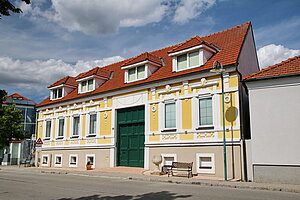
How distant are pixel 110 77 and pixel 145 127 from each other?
8.00 m

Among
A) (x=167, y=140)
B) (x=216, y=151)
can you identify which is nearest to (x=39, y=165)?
(x=167, y=140)

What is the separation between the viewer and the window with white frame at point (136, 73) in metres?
22.2

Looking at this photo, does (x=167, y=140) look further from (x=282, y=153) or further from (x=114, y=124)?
(x=282, y=153)

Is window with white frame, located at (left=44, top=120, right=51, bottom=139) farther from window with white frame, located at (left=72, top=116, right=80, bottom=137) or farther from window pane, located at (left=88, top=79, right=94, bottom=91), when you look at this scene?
window pane, located at (left=88, top=79, right=94, bottom=91)

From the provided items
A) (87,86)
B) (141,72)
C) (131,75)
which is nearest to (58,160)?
(87,86)

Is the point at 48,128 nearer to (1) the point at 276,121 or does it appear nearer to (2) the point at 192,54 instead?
(2) the point at 192,54

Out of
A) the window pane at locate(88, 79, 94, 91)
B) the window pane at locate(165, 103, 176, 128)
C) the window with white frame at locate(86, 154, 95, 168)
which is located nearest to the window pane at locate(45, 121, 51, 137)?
the window pane at locate(88, 79, 94, 91)

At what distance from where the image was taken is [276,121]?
1423 cm

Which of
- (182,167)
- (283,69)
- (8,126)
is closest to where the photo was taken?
(283,69)

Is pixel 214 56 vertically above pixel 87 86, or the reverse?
pixel 214 56

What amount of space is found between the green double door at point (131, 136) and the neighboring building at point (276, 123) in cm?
880

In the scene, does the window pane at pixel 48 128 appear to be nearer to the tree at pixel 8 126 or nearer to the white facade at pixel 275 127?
the tree at pixel 8 126

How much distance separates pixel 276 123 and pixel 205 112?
460 centimetres

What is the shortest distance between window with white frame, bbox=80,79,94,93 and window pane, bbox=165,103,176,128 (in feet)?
30.1
